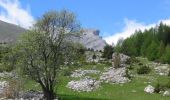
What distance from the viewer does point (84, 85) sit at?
60.6 metres

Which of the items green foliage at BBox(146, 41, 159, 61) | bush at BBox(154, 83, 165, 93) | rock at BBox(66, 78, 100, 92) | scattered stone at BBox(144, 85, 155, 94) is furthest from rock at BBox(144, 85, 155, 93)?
green foliage at BBox(146, 41, 159, 61)

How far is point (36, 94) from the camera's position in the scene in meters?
53.8

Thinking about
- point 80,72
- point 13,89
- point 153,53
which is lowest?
point 13,89

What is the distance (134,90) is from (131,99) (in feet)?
25.3

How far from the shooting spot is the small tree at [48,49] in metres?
52.8

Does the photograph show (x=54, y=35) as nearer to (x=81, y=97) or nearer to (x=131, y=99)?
(x=81, y=97)

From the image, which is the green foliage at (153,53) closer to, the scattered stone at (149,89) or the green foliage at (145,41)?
the green foliage at (145,41)

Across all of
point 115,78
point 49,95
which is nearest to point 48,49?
point 49,95

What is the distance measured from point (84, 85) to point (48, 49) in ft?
31.0

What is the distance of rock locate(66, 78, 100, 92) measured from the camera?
6000 centimetres

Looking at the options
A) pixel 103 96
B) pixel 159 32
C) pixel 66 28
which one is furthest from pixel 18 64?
pixel 159 32

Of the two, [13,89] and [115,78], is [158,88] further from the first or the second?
[13,89]

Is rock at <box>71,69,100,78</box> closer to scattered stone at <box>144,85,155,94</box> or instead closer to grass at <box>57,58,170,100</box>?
grass at <box>57,58,170,100</box>

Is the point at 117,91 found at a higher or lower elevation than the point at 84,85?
lower
